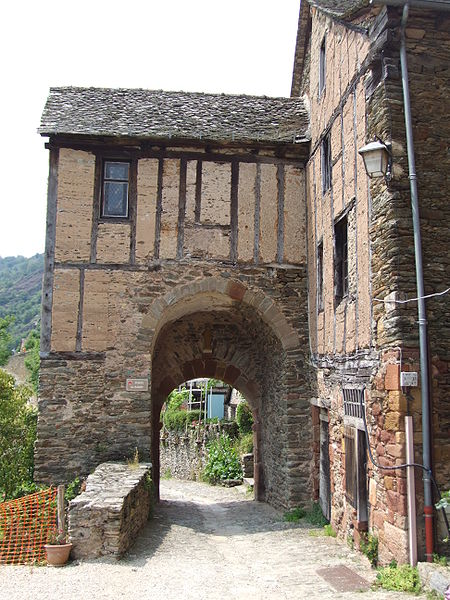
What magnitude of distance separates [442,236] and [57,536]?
17.8 ft

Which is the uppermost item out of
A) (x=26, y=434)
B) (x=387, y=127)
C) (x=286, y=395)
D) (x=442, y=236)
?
(x=387, y=127)

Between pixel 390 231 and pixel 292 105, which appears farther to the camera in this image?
pixel 292 105

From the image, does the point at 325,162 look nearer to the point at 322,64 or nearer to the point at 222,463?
the point at 322,64

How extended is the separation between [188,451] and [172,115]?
1414cm

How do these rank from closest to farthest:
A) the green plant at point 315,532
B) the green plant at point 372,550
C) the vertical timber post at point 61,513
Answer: the green plant at point 372,550
the vertical timber post at point 61,513
the green plant at point 315,532

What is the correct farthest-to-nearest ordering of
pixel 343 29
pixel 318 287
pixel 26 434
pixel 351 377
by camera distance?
1. pixel 26 434
2. pixel 318 287
3. pixel 343 29
4. pixel 351 377

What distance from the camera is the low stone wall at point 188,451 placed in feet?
69.4

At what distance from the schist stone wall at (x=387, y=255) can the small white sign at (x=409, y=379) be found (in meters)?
0.08

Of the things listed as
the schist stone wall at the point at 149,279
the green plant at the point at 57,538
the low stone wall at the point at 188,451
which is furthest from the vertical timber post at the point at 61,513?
the low stone wall at the point at 188,451

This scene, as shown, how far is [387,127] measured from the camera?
6.69 meters

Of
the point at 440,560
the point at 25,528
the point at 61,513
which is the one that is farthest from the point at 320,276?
the point at 25,528

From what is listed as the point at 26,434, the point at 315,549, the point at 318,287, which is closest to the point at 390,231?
the point at 318,287

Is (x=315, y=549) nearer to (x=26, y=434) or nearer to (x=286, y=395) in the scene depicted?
(x=286, y=395)

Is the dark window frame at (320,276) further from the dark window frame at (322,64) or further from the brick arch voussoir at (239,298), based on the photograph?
the dark window frame at (322,64)
